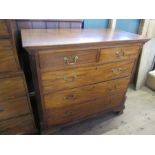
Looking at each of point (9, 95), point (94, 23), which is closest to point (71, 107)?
point (9, 95)

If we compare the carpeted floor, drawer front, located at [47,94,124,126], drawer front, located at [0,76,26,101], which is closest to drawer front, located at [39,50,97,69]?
drawer front, located at [0,76,26,101]

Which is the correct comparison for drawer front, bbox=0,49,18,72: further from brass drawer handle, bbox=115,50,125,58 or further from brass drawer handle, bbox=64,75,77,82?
brass drawer handle, bbox=115,50,125,58

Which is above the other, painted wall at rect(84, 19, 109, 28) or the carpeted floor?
painted wall at rect(84, 19, 109, 28)

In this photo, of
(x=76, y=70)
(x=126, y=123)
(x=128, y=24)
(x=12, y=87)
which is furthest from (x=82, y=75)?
(x=128, y=24)

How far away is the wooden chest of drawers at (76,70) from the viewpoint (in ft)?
3.28

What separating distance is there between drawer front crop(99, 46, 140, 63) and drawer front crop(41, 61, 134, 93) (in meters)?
0.05

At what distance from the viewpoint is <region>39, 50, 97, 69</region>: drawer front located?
980mm

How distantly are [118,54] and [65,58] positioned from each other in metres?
0.51

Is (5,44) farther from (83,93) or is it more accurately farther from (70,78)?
(83,93)
